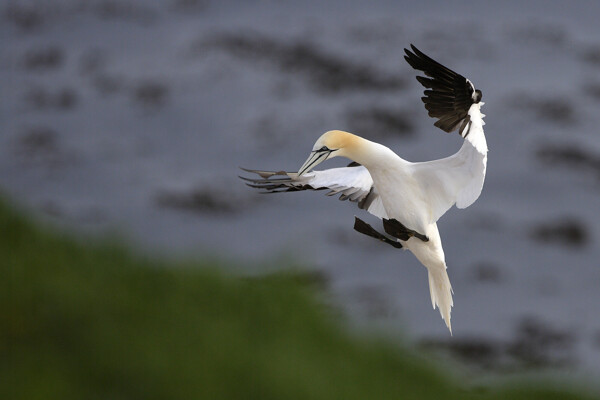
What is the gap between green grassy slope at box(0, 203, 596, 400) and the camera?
13.6 feet

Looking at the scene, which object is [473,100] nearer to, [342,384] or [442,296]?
[442,296]

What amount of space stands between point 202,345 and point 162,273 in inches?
23.2

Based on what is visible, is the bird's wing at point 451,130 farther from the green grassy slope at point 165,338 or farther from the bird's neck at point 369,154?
the green grassy slope at point 165,338


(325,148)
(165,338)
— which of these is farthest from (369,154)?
(165,338)

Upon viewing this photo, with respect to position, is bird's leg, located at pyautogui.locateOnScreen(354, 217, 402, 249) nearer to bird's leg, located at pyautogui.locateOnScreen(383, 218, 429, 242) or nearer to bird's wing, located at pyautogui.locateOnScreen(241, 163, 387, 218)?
bird's leg, located at pyautogui.locateOnScreen(383, 218, 429, 242)

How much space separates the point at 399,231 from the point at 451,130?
21 cm

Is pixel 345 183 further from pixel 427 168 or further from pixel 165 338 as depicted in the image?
pixel 165 338

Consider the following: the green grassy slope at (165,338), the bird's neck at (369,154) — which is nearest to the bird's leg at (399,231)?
the bird's neck at (369,154)

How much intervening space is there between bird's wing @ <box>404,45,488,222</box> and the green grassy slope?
2.64 m

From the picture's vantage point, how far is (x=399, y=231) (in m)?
1.52

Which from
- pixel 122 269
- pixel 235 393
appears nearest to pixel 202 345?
pixel 235 393

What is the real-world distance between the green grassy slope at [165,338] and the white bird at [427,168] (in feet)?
8.60

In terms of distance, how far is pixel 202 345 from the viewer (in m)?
4.43

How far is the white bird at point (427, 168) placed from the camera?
4.69 ft
